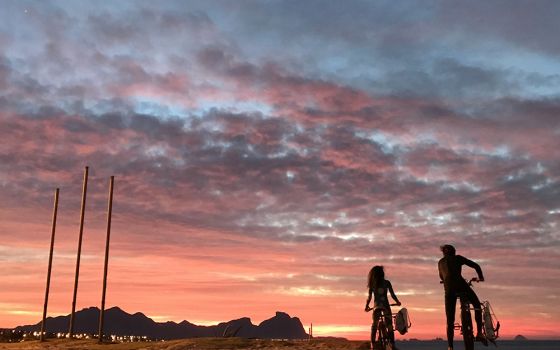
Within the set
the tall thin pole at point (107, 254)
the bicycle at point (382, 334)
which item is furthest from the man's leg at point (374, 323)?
the tall thin pole at point (107, 254)

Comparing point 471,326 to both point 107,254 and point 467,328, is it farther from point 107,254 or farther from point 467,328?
point 107,254

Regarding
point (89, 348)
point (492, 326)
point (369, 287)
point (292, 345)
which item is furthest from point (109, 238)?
point (492, 326)

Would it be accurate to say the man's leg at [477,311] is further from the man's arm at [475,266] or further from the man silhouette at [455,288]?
the man's arm at [475,266]

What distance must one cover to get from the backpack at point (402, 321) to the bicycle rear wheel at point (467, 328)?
4.88 feet

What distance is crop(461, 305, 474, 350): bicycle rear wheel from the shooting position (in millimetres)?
16672

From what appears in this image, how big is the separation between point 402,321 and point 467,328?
1.77 meters

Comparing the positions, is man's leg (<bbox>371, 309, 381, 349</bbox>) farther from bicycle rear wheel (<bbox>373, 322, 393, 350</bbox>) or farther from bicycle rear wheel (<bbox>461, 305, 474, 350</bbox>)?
bicycle rear wheel (<bbox>461, 305, 474, 350</bbox>)

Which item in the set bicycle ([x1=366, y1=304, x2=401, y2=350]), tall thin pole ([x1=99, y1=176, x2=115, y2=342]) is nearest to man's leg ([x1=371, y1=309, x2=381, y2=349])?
bicycle ([x1=366, y1=304, x2=401, y2=350])

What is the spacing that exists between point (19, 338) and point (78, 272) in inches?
525

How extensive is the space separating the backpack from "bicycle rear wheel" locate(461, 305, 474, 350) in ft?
4.88

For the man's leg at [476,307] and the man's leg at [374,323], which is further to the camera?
A: the man's leg at [374,323]

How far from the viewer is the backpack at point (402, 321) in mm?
17453

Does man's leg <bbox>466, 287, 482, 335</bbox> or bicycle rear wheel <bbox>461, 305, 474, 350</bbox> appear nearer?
bicycle rear wheel <bbox>461, 305, 474, 350</bbox>

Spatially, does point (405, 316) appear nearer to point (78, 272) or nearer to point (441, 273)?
point (441, 273)
